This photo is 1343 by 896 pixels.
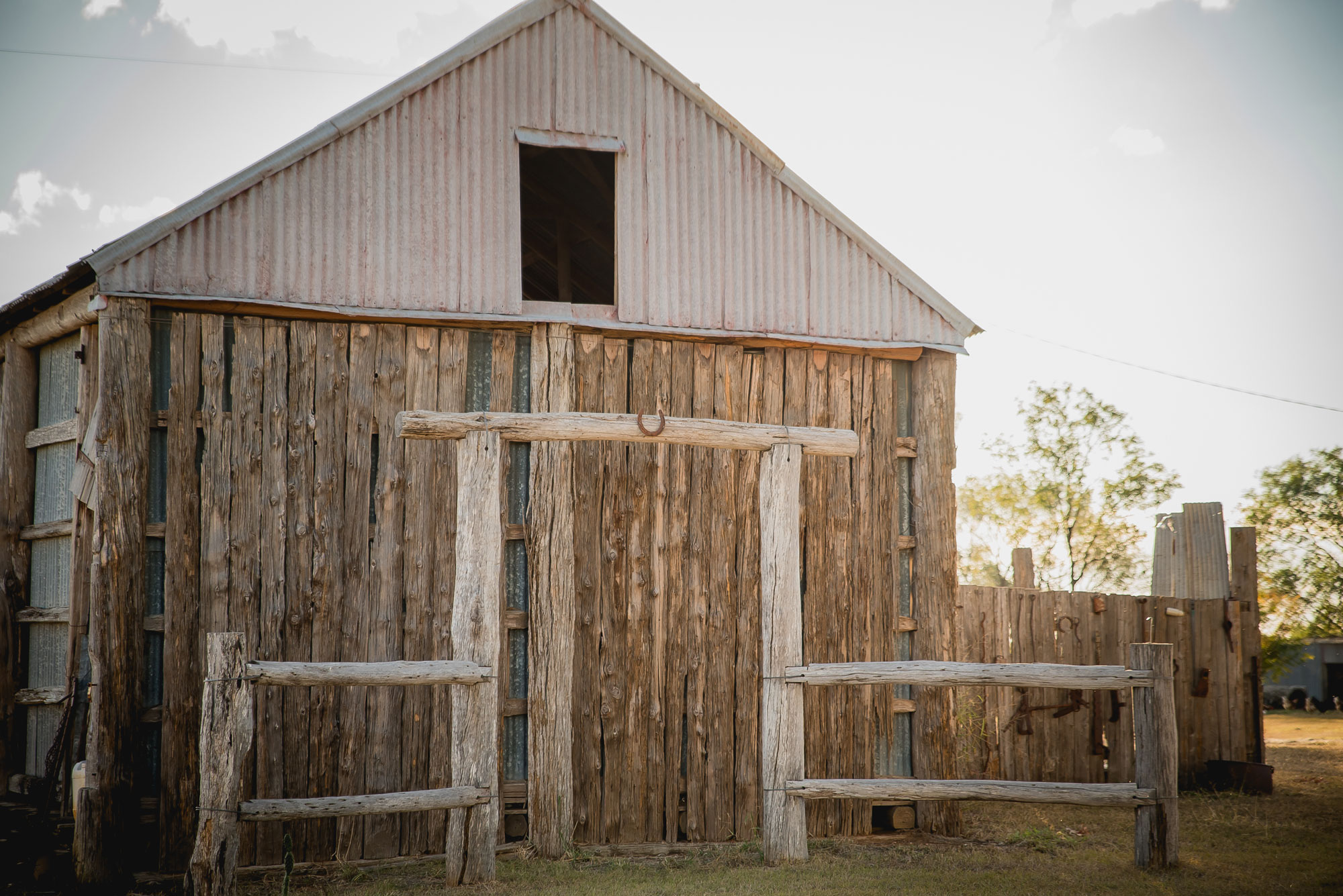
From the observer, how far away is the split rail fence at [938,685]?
21.4 ft

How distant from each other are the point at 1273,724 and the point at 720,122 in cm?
1403

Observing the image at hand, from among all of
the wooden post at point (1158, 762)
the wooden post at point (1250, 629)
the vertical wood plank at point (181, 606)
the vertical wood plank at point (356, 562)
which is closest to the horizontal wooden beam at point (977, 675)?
the wooden post at point (1158, 762)

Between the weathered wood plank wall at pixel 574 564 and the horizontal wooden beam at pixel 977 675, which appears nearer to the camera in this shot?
the horizontal wooden beam at pixel 977 675

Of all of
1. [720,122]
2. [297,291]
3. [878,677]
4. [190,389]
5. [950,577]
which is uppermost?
[720,122]

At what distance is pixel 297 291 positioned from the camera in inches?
278

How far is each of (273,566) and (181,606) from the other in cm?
60

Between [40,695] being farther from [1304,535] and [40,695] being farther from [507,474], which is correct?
[1304,535]

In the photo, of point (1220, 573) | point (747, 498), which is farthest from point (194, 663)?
point (1220, 573)

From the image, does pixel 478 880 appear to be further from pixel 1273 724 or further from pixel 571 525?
pixel 1273 724

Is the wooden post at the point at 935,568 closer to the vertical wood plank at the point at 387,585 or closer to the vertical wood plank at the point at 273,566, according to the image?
the vertical wood plank at the point at 387,585

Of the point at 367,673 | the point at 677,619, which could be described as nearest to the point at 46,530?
the point at 367,673

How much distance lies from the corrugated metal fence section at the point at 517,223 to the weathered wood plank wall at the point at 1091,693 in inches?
137

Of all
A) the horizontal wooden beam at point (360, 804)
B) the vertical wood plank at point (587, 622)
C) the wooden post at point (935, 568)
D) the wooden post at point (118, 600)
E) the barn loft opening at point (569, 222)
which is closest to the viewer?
the horizontal wooden beam at point (360, 804)

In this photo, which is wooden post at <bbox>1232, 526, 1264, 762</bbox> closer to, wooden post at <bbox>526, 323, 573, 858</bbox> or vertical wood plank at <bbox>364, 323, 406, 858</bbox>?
wooden post at <bbox>526, 323, 573, 858</bbox>
